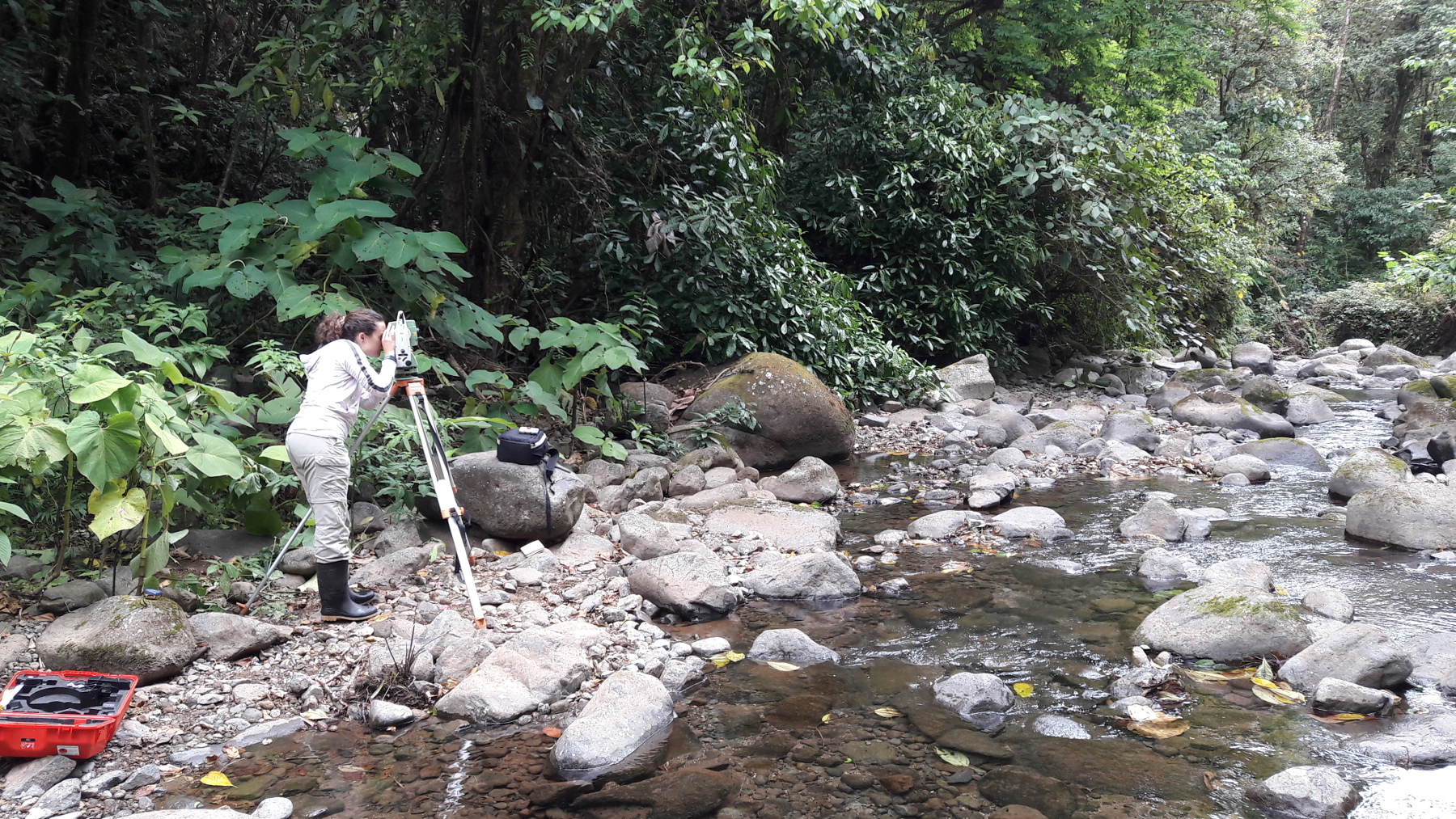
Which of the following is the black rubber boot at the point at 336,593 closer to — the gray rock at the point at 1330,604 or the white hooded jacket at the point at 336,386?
the white hooded jacket at the point at 336,386

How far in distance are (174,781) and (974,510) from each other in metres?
5.28

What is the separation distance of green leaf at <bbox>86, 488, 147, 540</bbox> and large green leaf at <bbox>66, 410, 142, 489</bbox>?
7cm

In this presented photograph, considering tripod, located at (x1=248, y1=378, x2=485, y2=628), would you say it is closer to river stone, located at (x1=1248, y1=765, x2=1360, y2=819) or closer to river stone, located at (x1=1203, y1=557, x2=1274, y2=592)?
river stone, located at (x1=1248, y1=765, x2=1360, y2=819)

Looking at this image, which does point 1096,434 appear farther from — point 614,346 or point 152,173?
point 152,173

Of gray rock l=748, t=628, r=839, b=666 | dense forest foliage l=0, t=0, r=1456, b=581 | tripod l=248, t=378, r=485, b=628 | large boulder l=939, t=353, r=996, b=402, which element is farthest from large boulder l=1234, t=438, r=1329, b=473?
tripod l=248, t=378, r=485, b=628

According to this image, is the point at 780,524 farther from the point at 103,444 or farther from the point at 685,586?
the point at 103,444

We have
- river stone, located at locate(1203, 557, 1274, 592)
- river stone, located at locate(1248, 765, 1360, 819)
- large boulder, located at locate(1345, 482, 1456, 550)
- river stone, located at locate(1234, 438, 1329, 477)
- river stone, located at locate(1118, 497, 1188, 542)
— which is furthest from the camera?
river stone, located at locate(1234, 438, 1329, 477)

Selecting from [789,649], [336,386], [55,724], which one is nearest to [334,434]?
[336,386]

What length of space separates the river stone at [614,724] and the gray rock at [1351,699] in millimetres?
2585

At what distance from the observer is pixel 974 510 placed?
6941 millimetres

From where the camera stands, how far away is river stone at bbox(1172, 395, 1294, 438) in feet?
32.7

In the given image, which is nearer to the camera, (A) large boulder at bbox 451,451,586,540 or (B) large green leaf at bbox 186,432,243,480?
(B) large green leaf at bbox 186,432,243,480

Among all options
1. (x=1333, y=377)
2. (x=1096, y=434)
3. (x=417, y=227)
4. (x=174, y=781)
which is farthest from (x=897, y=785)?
(x=1333, y=377)

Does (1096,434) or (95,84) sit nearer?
(95,84)
